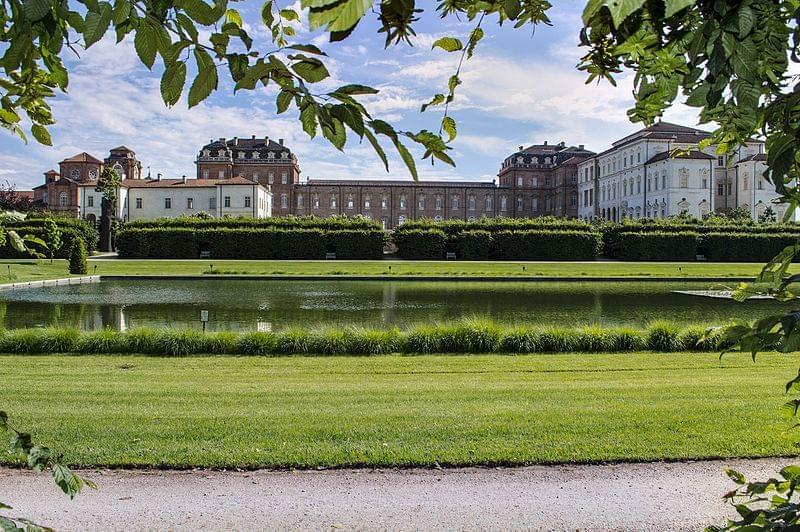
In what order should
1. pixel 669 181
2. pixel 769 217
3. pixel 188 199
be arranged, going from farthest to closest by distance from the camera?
pixel 669 181, pixel 188 199, pixel 769 217

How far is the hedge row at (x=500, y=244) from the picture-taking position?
4584 centimetres

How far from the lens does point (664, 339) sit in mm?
10633

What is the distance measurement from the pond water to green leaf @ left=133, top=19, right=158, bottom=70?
42.3 ft

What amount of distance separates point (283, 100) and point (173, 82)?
0.70ft

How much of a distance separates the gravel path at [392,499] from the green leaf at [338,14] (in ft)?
10.4

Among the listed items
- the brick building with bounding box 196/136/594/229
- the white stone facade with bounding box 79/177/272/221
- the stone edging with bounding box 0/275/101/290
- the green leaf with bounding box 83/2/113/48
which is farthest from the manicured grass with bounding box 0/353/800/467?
the brick building with bounding box 196/136/594/229

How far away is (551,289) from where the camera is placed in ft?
80.8

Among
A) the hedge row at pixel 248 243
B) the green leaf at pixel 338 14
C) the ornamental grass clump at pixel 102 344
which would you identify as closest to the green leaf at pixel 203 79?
the green leaf at pixel 338 14

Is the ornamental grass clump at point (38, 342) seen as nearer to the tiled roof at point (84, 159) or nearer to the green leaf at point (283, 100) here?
the green leaf at point (283, 100)

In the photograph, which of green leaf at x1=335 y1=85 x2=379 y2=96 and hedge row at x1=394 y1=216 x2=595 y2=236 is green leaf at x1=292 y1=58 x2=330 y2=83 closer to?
green leaf at x1=335 y1=85 x2=379 y2=96

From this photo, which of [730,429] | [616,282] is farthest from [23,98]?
[616,282]

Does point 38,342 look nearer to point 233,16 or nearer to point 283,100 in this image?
point 233,16

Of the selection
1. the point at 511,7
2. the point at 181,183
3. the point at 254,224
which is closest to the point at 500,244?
the point at 254,224

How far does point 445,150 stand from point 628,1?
50 centimetres
